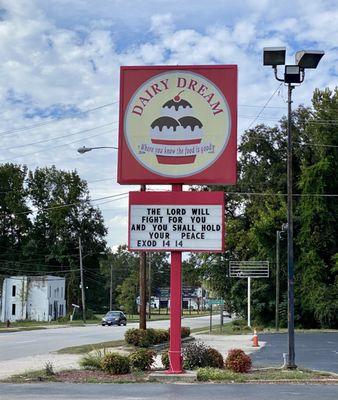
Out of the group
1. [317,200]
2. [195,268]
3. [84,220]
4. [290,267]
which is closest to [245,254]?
[195,268]

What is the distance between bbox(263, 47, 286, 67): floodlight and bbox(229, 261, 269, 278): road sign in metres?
36.1

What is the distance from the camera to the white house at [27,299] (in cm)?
8650

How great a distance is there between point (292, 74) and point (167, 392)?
9.56 metres

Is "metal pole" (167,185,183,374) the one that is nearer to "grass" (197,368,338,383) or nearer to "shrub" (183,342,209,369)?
"shrub" (183,342,209,369)

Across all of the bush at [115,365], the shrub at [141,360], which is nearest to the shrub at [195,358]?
the shrub at [141,360]

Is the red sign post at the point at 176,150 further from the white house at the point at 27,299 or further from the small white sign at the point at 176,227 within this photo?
the white house at the point at 27,299

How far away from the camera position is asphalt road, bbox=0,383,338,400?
1220 centimetres

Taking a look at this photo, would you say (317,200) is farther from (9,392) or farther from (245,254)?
(9,392)

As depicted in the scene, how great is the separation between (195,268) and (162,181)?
45.7 m

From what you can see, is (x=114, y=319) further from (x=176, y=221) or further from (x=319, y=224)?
(x=176, y=221)

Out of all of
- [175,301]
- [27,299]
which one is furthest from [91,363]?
[27,299]

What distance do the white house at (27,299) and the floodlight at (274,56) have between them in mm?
73752

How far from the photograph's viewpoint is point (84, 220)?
110000 mm

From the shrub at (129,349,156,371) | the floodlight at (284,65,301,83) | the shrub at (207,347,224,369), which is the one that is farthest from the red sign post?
the floodlight at (284,65,301,83)
